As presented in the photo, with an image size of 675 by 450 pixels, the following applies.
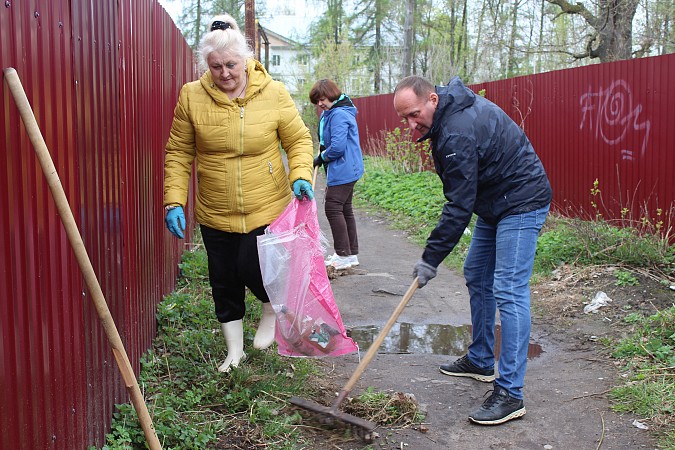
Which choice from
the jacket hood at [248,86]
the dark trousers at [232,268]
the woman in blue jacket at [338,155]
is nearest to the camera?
the jacket hood at [248,86]

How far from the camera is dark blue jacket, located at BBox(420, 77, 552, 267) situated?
344cm

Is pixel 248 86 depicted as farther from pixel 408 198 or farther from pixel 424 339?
pixel 408 198

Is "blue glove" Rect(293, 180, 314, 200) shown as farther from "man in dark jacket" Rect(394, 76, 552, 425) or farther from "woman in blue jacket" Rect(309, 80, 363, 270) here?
"woman in blue jacket" Rect(309, 80, 363, 270)

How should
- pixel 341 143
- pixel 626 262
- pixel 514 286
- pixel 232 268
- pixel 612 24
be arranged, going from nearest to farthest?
pixel 514 286
pixel 232 268
pixel 626 262
pixel 341 143
pixel 612 24

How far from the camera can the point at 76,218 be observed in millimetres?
2721

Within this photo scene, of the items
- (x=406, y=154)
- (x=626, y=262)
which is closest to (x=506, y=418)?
(x=626, y=262)

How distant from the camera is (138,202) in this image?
13.6 ft

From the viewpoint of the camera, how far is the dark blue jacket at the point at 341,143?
6.61 m

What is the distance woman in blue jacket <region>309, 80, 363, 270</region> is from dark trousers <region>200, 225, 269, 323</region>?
111 inches

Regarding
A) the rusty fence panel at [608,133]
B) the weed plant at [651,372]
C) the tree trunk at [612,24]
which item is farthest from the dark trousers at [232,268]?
the tree trunk at [612,24]

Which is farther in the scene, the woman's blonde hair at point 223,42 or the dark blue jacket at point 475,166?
the woman's blonde hair at point 223,42

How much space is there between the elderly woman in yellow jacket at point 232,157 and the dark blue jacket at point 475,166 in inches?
32.3

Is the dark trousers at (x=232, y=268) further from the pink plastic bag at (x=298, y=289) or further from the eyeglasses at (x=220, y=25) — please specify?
the eyeglasses at (x=220, y=25)

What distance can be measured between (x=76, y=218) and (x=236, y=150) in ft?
3.86
